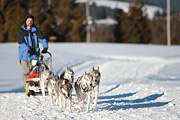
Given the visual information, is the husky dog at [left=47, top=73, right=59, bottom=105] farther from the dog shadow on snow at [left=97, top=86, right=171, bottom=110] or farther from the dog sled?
the dog shadow on snow at [left=97, top=86, right=171, bottom=110]

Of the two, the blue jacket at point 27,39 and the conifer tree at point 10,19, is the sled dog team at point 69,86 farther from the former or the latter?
the conifer tree at point 10,19

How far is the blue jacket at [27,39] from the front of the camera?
26.0 feet

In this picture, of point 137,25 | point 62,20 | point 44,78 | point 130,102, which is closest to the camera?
point 44,78

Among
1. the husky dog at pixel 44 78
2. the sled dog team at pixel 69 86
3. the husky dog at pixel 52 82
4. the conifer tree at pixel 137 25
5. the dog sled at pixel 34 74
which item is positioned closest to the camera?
the sled dog team at pixel 69 86

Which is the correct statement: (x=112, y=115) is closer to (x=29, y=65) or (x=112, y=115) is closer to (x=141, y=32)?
(x=29, y=65)

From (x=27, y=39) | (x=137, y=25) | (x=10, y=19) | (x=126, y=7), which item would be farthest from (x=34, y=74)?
(x=126, y=7)

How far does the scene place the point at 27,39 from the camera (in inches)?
317

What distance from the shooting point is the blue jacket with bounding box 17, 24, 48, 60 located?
7.93 meters

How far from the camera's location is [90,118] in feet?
18.6

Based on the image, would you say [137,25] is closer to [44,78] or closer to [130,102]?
[130,102]

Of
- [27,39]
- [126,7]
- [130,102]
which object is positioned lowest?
[130,102]

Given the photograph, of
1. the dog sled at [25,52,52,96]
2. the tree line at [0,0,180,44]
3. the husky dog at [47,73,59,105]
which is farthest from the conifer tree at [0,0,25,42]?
the husky dog at [47,73,59,105]

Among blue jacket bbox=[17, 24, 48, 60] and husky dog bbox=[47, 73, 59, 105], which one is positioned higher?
blue jacket bbox=[17, 24, 48, 60]

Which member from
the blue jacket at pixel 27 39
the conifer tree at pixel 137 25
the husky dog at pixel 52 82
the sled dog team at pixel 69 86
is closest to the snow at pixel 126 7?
the conifer tree at pixel 137 25
